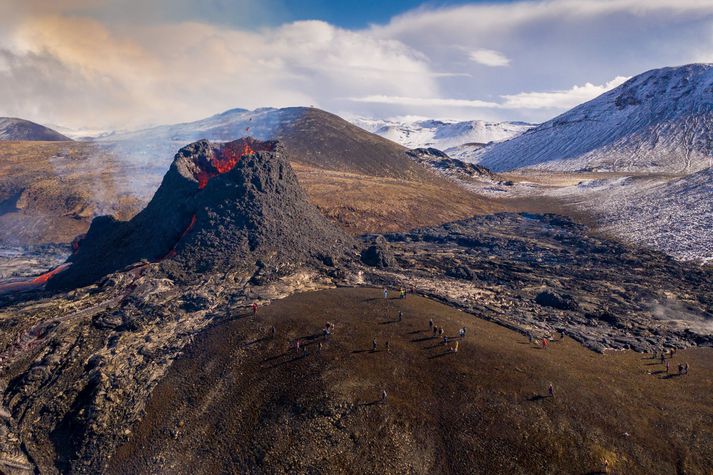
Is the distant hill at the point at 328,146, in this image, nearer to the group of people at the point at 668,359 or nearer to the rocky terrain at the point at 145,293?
the rocky terrain at the point at 145,293

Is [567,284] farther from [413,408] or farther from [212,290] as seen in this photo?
[212,290]

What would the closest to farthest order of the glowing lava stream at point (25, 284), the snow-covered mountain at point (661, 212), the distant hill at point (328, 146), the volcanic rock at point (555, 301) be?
the volcanic rock at point (555, 301)
the glowing lava stream at point (25, 284)
the snow-covered mountain at point (661, 212)
the distant hill at point (328, 146)

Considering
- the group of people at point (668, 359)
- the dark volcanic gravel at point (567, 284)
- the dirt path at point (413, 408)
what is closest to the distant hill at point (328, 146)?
the dark volcanic gravel at point (567, 284)

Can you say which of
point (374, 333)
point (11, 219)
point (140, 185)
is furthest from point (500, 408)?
point (11, 219)

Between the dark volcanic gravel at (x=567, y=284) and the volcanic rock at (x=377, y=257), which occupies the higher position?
the volcanic rock at (x=377, y=257)

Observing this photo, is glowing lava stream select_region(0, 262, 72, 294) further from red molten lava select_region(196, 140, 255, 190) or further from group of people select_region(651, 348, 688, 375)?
group of people select_region(651, 348, 688, 375)

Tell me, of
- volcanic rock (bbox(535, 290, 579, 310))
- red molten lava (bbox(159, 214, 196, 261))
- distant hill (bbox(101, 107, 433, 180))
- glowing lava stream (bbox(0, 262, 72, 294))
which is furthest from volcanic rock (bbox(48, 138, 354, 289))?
distant hill (bbox(101, 107, 433, 180))
